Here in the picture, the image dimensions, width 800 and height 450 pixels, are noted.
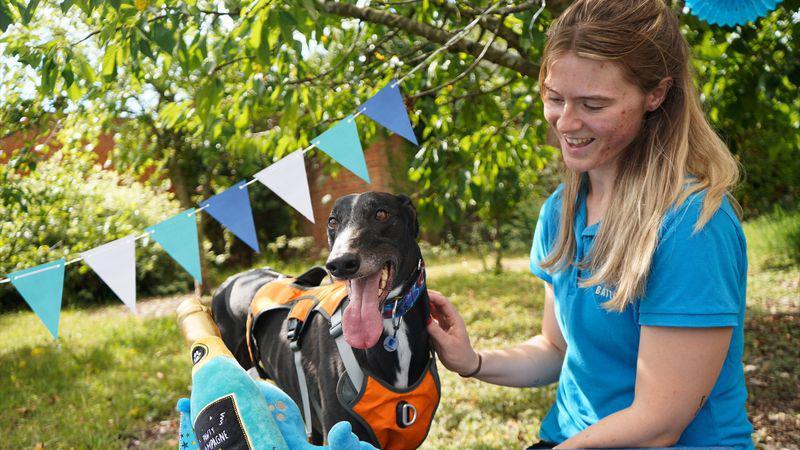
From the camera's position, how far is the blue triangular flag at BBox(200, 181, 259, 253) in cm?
233

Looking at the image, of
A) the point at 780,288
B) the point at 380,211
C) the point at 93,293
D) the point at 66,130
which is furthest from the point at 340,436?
the point at 93,293

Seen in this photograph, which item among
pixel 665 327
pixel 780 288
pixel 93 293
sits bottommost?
pixel 93 293

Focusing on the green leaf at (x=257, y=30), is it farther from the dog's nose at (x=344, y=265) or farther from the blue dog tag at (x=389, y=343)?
the blue dog tag at (x=389, y=343)

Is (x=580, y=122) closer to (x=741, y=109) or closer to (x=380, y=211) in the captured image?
(x=380, y=211)

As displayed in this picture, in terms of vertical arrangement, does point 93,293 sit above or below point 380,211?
below

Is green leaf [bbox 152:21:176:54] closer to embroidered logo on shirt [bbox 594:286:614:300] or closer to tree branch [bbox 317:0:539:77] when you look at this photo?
tree branch [bbox 317:0:539:77]

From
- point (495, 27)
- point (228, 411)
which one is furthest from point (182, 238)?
point (495, 27)

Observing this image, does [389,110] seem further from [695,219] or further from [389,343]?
[695,219]

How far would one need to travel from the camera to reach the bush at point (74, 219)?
4.49m

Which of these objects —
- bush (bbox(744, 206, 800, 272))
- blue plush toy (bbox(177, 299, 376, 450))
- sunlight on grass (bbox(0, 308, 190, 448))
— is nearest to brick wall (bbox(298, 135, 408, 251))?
sunlight on grass (bbox(0, 308, 190, 448))

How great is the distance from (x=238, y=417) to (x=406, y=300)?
0.85 meters

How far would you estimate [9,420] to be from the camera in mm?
4480

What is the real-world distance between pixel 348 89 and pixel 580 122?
2.50 m

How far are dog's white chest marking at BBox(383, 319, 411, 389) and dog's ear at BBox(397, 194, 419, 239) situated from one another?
315mm
